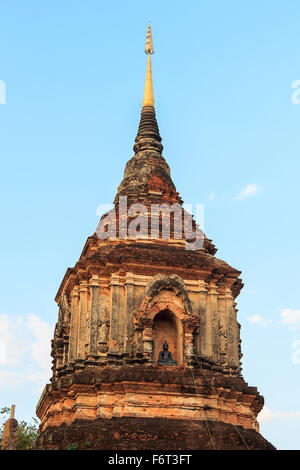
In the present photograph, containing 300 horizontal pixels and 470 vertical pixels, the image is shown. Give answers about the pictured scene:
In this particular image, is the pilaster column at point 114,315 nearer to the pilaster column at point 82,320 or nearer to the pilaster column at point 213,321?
the pilaster column at point 82,320

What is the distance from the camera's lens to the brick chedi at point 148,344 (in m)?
20.1

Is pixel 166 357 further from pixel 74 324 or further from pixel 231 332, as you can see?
pixel 74 324

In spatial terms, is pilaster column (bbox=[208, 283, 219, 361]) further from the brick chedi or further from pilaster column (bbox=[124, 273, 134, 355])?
pilaster column (bbox=[124, 273, 134, 355])

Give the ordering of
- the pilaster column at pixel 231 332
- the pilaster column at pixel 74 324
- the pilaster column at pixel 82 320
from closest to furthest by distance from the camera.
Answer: the pilaster column at pixel 82 320 → the pilaster column at pixel 74 324 → the pilaster column at pixel 231 332

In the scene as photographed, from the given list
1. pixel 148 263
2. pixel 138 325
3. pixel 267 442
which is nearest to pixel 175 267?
pixel 148 263

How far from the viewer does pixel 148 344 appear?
21.5 meters

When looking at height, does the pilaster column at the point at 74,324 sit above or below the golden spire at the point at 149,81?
below

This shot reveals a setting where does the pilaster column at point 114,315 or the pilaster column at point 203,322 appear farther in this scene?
the pilaster column at point 203,322

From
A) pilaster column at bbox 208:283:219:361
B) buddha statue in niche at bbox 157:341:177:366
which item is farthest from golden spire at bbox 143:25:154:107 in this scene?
buddha statue in niche at bbox 157:341:177:366

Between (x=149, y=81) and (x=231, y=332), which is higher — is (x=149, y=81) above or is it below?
above

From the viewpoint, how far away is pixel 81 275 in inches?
931

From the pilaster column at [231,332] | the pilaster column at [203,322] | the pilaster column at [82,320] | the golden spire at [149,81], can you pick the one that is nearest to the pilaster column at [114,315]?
the pilaster column at [82,320]

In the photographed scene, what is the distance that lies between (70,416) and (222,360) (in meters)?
5.56

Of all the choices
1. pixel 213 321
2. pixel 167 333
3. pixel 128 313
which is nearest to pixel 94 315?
pixel 128 313
